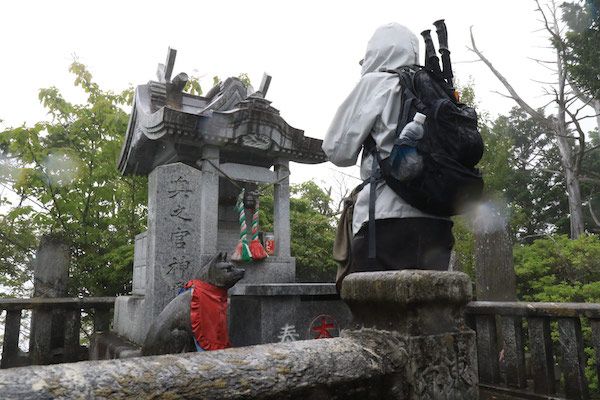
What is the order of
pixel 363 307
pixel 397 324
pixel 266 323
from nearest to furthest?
pixel 397 324 → pixel 363 307 → pixel 266 323

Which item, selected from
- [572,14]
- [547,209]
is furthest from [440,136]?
[547,209]

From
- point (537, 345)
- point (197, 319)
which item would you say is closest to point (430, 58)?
point (537, 345)

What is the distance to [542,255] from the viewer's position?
8969 millimetres

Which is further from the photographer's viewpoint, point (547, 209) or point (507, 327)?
point (547, 209)

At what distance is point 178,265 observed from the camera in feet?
16.8

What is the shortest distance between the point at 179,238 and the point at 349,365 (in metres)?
4.13

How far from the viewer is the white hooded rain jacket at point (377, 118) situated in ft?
7.54

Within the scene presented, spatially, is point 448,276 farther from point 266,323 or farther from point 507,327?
point 266,323

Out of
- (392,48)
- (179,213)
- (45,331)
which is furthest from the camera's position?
(45,331)

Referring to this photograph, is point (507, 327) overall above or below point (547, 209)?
below

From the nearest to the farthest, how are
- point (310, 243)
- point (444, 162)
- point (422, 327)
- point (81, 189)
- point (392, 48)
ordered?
point (422, 327), point (444, 162), point (392, 48), point (81, 189), point (310, 243)

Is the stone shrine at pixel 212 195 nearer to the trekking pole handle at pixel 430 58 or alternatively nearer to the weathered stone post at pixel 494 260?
the weathered stone post at pixel 494 260

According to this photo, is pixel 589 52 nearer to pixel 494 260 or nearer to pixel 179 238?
pixel 494 260

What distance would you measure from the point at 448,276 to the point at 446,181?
0.67 m
